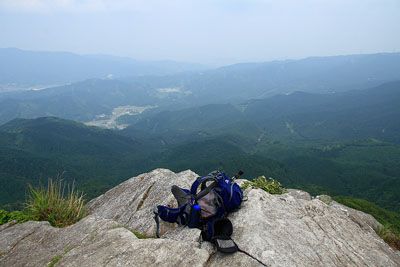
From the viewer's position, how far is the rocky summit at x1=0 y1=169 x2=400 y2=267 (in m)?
7.32

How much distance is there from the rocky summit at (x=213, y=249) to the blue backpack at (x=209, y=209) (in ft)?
0.75

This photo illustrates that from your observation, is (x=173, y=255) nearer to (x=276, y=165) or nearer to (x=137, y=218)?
(x=137, y=218)

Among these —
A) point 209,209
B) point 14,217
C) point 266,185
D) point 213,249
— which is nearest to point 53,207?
point 14,217

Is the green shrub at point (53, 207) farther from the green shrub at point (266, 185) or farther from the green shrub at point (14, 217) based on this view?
the green shrub at point (266, 185)

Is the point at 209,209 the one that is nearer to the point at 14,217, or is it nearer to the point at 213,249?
the point at 213,249

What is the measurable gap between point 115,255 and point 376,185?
506ft

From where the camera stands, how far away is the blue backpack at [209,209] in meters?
8.06

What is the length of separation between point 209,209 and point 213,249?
119 cm

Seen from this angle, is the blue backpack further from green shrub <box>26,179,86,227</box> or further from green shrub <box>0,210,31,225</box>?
green shrub <box>0,210,31,225</box>

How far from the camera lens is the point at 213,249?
7.68 m

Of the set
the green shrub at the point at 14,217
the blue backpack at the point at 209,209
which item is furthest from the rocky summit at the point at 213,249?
the green shrub at the point at 14,217

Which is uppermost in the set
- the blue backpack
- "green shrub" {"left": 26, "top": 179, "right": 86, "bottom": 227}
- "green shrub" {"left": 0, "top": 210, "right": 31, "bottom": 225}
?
the blue backpack

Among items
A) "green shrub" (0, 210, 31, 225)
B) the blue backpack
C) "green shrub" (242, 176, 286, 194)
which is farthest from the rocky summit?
"green shrub" (242, 176, 286, 194)

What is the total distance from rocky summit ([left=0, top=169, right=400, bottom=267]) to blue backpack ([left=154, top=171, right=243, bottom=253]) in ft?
0.75
